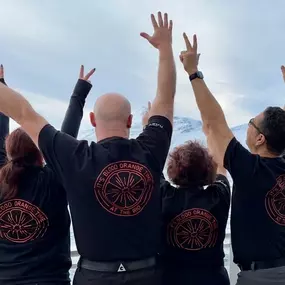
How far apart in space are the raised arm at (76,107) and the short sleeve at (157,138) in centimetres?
42

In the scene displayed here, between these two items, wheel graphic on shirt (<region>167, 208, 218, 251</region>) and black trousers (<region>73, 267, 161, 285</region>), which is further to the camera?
wheel graphic on shirt (<region>167, 208, 218, 251</region>)

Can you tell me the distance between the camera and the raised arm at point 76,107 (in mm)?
1884

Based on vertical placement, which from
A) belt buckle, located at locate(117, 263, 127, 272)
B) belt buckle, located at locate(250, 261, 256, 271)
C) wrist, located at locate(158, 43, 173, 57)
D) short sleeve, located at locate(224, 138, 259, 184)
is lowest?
belt buckle, located at locate(250, 261, 256, 271)

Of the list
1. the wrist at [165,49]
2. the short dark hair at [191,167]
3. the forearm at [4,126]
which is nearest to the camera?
the wrist at [165,49]

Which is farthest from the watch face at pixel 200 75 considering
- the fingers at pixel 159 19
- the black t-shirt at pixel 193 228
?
the black t-shirt at pixel 193 228

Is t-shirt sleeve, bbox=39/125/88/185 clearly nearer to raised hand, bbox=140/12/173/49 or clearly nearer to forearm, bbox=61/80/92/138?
forearm, bbox=61/80/92/138

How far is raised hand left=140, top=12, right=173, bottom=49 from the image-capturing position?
175 centimetres

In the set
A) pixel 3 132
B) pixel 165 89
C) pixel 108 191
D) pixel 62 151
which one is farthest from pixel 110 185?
pixel 3 132

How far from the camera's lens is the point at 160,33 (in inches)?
69.3

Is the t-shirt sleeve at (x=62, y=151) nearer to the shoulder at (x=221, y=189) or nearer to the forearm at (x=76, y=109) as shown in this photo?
the forearm at (x=76, y=109)

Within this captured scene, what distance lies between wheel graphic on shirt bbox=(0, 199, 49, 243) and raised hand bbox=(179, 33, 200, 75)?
82 centimetres

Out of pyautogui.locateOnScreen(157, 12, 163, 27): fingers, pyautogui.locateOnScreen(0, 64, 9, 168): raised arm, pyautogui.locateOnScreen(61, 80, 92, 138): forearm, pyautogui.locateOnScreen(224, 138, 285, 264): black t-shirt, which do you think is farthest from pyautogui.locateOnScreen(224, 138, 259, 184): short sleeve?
pyautogui.locateOnScreen(0, 64, 9, 168): raised arm

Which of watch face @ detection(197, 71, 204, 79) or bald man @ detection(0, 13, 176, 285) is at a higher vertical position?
watch face @ detection(197, 71, 204, 79)

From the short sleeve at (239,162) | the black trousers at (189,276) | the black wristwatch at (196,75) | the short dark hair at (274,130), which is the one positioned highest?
the black wristwatch at (196,75)
